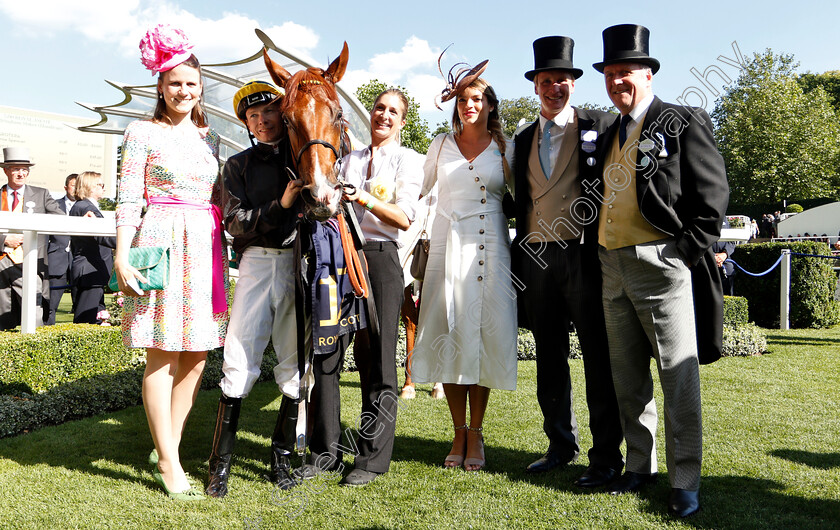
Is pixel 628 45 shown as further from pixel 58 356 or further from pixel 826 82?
pixel 826 82

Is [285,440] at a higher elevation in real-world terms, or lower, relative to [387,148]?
lower

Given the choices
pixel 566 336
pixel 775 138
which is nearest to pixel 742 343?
pixel 566 336

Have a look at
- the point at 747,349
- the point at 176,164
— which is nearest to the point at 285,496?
the point at 176,164

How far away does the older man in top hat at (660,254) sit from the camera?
3.05 metres

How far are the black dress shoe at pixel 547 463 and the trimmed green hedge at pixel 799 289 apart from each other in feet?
30.6

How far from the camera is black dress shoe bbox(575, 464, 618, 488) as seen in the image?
3.43 meters

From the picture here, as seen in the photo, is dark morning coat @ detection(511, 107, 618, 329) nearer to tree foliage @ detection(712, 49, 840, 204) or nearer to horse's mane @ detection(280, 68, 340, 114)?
horse's mane @ detection(280, 68, 340, 114)

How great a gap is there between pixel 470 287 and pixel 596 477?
136cm

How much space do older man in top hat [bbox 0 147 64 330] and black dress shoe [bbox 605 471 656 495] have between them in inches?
288

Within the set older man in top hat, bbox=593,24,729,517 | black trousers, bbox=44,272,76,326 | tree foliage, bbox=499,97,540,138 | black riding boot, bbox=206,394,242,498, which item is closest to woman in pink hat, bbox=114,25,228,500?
black riding boot, bbox=206,394,242,498

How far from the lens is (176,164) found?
3303 mm

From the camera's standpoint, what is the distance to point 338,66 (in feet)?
11.0

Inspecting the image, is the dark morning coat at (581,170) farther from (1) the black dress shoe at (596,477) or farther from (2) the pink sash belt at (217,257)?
(2) the pink sash belt at (217,257)

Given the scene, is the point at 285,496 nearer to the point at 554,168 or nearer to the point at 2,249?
the point at 554,168
